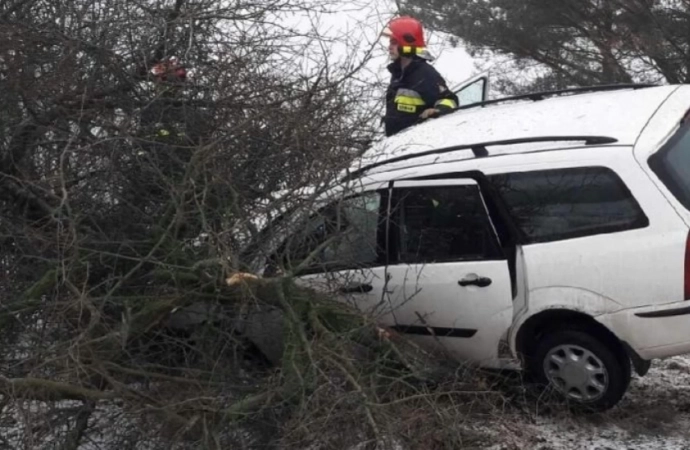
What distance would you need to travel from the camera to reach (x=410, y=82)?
7.39 m

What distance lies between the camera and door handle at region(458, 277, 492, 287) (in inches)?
209

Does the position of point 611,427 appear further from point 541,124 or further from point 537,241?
point 541,124

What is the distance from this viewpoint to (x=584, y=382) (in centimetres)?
515

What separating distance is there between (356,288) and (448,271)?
536mm

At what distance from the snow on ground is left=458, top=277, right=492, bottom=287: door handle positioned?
Result: 0.69 m

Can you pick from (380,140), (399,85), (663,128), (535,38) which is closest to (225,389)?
(380,140)

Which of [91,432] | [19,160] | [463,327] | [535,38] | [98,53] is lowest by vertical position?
[91,432]

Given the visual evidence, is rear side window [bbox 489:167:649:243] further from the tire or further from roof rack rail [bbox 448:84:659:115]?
roof rack rail [bbox 448:84:659:115]

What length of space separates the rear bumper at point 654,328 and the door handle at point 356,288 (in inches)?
47.8

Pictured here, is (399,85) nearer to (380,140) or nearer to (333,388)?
(380,140)

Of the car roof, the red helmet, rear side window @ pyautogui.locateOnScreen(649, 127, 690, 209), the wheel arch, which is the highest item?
the red helmet

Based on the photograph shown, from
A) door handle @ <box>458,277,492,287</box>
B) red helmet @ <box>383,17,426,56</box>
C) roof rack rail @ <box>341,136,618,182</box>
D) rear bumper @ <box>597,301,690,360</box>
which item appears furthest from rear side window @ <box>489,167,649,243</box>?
red helmet @ <box>383,17,426,56</box>

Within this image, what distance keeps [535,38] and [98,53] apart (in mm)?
10828

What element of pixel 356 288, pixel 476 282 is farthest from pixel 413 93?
pixel 356 288
